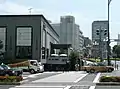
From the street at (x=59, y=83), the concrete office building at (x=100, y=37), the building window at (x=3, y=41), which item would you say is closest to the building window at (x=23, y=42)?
the building window at (x=3, y=41)

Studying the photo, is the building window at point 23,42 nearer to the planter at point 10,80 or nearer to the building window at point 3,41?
the building window at point 3,41

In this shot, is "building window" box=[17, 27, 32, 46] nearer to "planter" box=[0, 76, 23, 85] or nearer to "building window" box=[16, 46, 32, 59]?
"building window" box=[16, 46, 32, 59]

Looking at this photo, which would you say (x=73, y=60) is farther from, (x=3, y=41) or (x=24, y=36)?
(x=3, y=41)

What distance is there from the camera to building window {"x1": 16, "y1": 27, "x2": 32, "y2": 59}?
71.2 meters

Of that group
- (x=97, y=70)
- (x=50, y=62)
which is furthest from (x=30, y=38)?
(x=97, y=70)

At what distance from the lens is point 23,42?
71938mm

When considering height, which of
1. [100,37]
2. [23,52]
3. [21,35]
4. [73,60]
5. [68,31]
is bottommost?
[73,60]

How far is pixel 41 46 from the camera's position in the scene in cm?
7144

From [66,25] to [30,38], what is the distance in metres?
114

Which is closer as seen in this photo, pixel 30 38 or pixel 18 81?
pixel 18 81

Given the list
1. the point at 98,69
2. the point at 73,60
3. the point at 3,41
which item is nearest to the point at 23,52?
the point at 3,41

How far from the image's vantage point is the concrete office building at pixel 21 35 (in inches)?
2803

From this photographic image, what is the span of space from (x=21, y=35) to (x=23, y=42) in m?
1.60

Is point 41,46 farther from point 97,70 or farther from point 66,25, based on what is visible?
point 66,25
